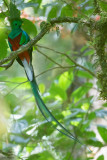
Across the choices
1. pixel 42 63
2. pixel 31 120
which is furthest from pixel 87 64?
pixel 31 120

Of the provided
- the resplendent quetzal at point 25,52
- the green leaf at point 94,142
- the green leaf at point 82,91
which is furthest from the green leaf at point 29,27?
the green leaf at point 94,142

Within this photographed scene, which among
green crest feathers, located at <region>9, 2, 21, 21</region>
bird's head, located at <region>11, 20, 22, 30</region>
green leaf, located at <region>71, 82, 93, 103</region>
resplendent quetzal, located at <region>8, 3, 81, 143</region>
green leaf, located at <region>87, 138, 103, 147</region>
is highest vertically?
green crest feathers, located at <region>9, 2, 21, 21</region>

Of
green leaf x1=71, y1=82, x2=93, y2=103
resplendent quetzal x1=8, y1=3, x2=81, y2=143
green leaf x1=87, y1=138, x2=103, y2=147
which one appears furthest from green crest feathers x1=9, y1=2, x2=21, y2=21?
green leaf x1=87, y1=138, x2=103, y2=147

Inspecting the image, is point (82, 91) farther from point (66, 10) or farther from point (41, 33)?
point (41, 33)

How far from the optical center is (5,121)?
63.8 inches

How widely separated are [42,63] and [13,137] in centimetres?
56

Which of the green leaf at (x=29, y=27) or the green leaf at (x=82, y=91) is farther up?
the green leaf at (x=29, y=27)

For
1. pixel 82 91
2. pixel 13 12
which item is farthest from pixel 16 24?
pixel 82 91

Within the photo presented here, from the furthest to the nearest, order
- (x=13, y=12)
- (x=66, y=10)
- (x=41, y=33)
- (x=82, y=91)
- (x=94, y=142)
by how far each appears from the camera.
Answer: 1. (x=82, y=91)
2. (x=94, y=142)
3. (x=66, y=10)
4. (x=13, y=12)
5. (x=41, y=33)

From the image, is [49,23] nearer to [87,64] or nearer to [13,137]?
[87,64]

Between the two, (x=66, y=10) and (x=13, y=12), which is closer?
(x=13, y=12)

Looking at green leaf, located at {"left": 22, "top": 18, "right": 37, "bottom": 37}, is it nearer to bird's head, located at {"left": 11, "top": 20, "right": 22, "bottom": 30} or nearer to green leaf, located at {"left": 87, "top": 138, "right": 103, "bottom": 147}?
bird's head, located at {"left": 11, "top": 20, "right": 22, "bottom": 30}

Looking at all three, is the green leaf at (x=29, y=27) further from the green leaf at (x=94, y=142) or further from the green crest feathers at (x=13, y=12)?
the green leaf at (x=94, y=142)

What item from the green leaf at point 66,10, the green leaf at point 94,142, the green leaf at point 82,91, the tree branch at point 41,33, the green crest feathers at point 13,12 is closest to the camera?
the tree branch at point 41,33
